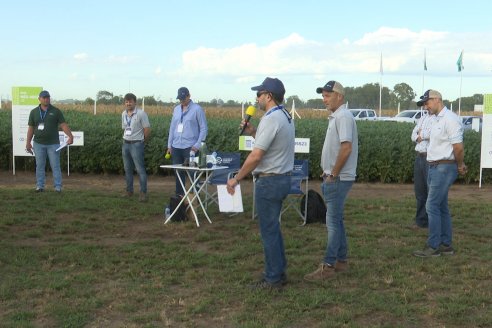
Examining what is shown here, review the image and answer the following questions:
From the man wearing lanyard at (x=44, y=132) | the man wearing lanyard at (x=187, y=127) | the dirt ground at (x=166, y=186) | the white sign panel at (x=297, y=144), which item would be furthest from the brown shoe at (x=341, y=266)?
the man wearing lanyard at (x=44, y=132)

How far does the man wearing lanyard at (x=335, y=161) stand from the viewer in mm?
5344

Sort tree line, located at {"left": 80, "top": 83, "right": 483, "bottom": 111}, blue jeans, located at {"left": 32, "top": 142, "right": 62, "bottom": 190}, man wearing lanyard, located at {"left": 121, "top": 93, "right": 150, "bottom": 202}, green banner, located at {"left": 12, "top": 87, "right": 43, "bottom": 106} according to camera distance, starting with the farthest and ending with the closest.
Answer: tree line, located at {"left": 80, "top": 83, "right": 483, "bottom": 111} → green banner, located at {"left": 12, "top": 87, "right": 43, "bottom": 106} → blue jeans, located at {"left": 32, "top": 142, "right": 62, "bottom": 190} → man wearing lanyard, located at {"left": 121, "top": 93, "right": 150, "bottom": 202}

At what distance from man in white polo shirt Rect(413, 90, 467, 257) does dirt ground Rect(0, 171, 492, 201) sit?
438 cm

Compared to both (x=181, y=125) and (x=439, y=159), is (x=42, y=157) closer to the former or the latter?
(x=181, y=125)

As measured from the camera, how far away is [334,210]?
5547 mm

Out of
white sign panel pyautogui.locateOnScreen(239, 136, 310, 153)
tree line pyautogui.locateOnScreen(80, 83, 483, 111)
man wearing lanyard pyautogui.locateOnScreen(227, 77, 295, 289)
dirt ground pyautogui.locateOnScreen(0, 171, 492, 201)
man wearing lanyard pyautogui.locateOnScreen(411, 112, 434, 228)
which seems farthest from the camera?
tree line pyautogui.locateOnScreen(80, 83, 483, 111)

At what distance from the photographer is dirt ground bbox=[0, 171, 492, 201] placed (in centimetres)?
1137

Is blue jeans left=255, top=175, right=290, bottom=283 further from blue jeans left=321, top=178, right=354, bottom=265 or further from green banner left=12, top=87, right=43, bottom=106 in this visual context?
green banner left=12, top=87, right=43, bottom=106

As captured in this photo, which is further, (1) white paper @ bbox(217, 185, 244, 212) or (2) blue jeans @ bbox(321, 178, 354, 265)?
(1) white paper @ bbox(217, 185, 244, 212)

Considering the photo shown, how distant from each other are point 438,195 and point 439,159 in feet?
1.20

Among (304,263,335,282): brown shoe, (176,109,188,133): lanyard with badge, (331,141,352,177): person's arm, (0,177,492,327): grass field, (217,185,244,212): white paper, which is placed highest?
(176,109,188,133): lanyard with badge

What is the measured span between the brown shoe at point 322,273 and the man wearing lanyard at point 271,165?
1.43 ft

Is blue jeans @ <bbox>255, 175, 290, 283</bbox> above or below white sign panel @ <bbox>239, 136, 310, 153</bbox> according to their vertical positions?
below

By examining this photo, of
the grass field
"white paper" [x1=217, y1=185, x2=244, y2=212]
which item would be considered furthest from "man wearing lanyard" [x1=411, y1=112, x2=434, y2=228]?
"white paper" [x1=217, y1=185, x2=244, y2=212]
